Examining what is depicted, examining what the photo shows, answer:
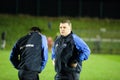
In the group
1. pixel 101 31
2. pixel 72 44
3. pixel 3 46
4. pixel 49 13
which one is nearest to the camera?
pixel 72 44

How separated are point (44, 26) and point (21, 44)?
42296mm

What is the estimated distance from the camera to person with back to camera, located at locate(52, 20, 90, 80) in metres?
9.91

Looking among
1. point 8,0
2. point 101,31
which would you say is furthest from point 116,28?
point 8,0

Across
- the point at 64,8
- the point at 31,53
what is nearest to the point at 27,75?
the point at 31,53

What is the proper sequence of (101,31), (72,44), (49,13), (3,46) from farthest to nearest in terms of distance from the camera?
(49,13) → (101,31) → (3,46) → (72,44)

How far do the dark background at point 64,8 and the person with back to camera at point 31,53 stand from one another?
48.0 metres

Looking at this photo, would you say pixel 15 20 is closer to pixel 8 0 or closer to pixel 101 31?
pixel 8 0

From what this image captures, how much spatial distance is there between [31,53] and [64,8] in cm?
5040

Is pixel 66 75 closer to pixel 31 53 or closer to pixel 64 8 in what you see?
pixel 31 53

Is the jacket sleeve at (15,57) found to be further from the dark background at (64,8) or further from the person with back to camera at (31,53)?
the dark background at (64,8)

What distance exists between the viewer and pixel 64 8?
198ft

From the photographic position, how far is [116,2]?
61219 mm

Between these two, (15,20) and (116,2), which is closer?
(15,20)

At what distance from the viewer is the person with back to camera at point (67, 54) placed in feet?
32.5
